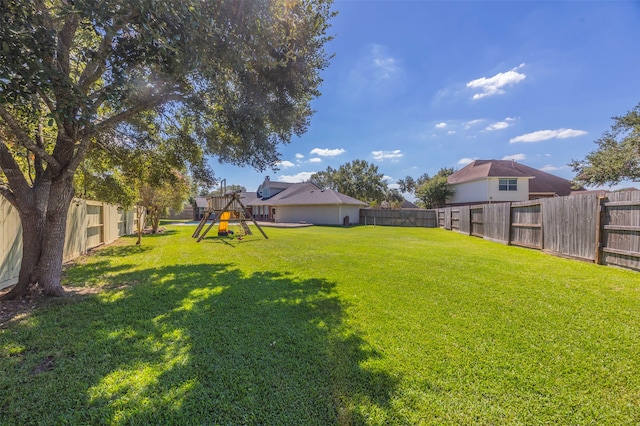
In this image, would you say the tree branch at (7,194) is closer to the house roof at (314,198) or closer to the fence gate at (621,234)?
the fence gate at (621,234)

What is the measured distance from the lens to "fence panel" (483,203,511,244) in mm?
10219

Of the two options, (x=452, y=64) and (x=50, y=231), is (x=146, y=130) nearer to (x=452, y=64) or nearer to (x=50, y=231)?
(x=50, y=231)

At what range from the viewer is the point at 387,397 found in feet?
6.81

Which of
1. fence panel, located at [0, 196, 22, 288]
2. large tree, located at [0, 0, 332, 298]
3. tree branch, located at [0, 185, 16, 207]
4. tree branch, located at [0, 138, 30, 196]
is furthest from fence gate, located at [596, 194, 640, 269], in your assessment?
fence panel, located at [0, 196, 22, 288]

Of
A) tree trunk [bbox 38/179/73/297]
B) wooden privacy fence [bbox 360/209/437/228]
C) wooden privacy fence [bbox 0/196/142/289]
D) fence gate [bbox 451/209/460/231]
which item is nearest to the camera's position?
tree trunk [bbox 38/179/73/297]

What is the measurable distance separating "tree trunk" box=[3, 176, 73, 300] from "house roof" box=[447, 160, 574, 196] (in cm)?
2874

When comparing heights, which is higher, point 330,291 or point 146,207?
point 146,207

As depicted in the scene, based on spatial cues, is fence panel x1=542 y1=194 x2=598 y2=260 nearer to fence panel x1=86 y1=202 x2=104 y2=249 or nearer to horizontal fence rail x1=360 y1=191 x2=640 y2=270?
horizontal fence rail x1=360 y1=191 x2=640 y2=270

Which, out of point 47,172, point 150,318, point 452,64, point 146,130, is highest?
point 452,64

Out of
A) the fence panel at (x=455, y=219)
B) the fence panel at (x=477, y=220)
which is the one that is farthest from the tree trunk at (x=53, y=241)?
the fence panel at (x=455, y=219)

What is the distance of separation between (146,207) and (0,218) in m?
12.3

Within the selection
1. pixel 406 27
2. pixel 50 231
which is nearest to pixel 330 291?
pixel 50 231

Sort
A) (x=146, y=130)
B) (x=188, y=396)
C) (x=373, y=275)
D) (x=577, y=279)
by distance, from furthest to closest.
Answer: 1. (x=146, y=130)
2. (x=373, y=275)
3. (x=577, y=279)
4. (x=188, y=396)

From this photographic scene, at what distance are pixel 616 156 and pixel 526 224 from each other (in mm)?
11642
